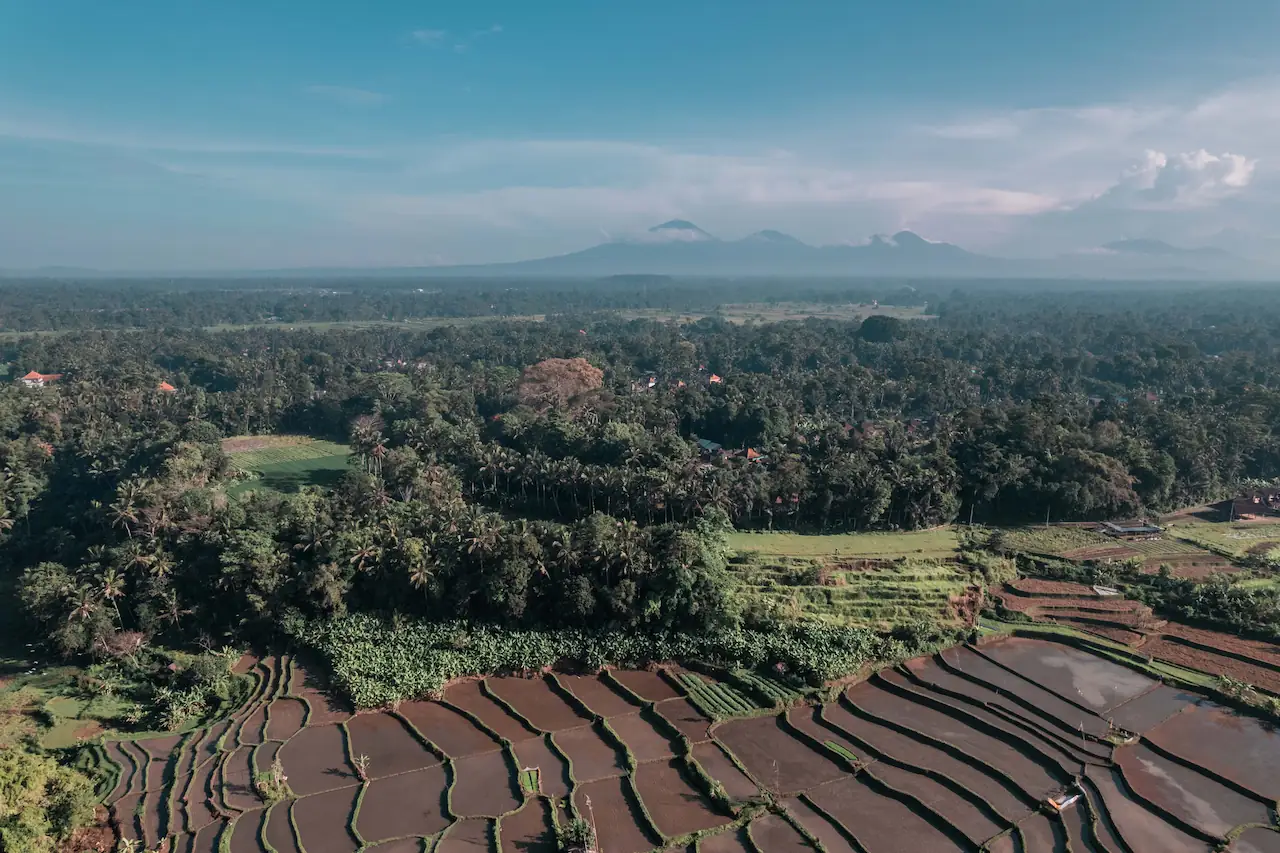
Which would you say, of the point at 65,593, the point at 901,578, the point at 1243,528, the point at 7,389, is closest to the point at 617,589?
the point at 901,578

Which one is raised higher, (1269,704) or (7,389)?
(7,389)

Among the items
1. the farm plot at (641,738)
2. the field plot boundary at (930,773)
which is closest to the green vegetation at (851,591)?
the field plot boundary at (930,773)

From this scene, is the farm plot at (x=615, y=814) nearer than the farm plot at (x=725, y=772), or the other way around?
the farm plot at (x=615, y=814)

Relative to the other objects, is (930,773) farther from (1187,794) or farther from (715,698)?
(715,698)

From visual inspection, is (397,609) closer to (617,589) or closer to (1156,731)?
(617,589)

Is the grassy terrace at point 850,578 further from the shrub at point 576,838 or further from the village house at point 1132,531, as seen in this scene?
the shrub at point 576,838

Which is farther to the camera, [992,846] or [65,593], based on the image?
[65,593]

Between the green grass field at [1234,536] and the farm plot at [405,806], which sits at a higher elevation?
the green grass field at [1234,536]

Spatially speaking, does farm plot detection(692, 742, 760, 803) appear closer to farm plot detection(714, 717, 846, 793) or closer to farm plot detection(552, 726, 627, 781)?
farm plot detection(714, 717, 846, 793)
